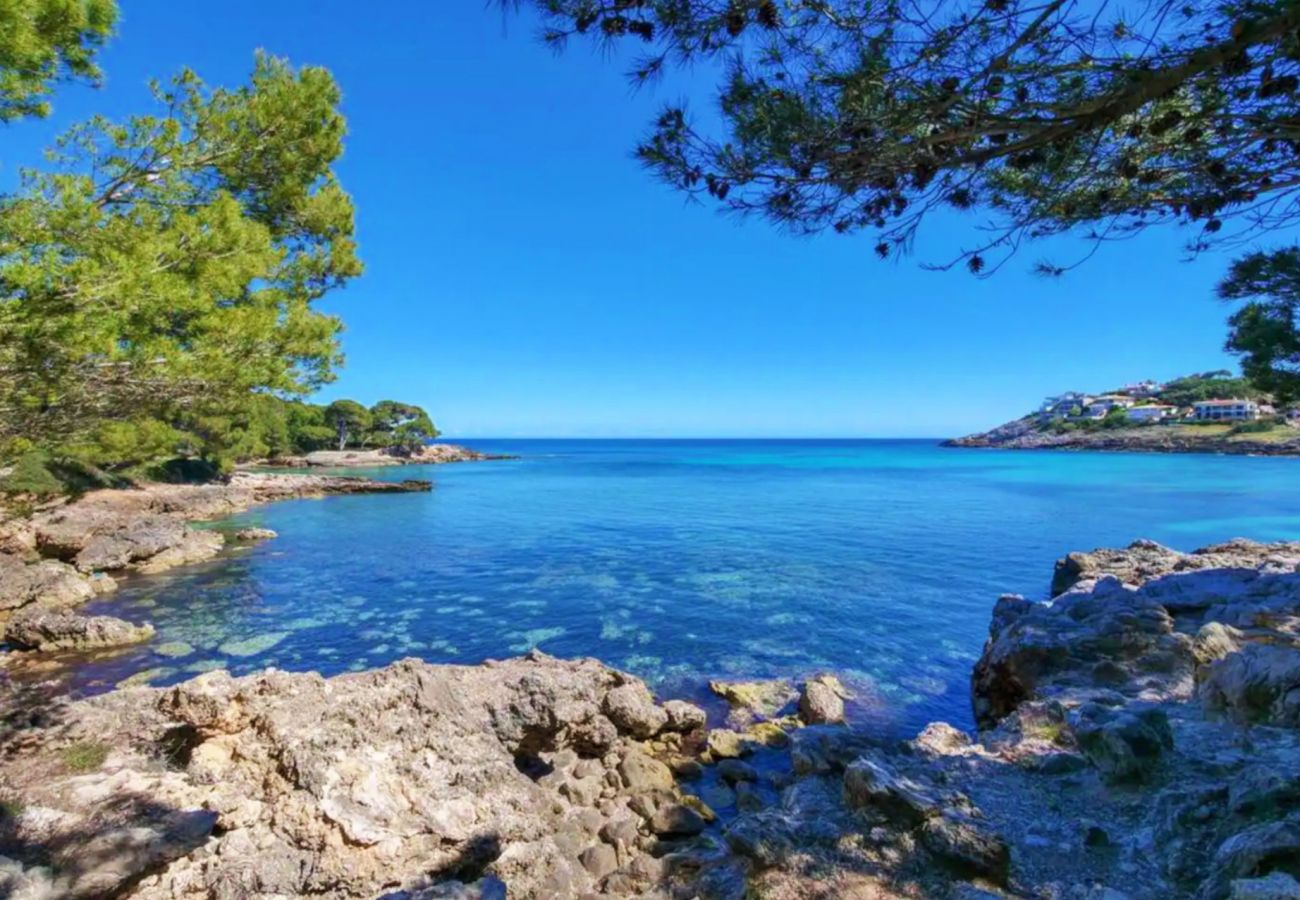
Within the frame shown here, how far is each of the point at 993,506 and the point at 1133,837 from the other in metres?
40.3

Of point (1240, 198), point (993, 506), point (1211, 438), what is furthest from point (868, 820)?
point (1211, 438)

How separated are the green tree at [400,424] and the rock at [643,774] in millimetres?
99006

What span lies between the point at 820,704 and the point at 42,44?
13077 mm

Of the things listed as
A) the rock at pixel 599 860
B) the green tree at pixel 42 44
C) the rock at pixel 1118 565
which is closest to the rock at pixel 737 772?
the rock at pixel 599 860

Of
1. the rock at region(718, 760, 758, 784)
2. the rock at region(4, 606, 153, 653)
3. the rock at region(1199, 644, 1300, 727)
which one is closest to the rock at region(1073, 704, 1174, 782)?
the rock at region(1199, 644, 1300, 727)

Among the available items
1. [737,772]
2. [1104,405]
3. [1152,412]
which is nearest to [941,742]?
[737,772]

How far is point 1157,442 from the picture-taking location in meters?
107

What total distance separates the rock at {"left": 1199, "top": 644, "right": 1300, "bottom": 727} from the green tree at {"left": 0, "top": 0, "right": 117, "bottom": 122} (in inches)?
506

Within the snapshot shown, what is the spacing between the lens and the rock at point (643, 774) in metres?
7.75

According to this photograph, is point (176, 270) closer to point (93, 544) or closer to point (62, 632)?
point (62, 632)

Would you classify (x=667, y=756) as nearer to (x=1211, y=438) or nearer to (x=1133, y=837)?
(x=1133, y=837)

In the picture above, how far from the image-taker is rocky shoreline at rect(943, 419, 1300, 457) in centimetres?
9288

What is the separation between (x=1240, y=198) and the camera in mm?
4734

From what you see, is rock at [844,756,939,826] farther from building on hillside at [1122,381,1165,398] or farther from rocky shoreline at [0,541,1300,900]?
building on hillside at [1122,381,1165,398]
